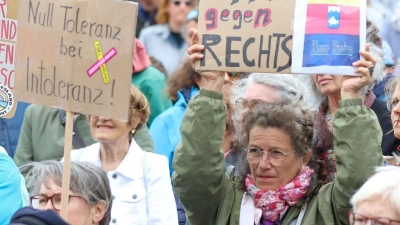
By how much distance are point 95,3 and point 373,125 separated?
137 cm

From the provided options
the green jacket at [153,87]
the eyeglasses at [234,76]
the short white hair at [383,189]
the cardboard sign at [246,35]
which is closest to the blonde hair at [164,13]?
the green jacket at [153,87]

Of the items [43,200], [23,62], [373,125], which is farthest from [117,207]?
[373,125]

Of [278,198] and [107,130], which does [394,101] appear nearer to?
[278,198]

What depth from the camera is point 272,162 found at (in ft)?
Answer: 15.1

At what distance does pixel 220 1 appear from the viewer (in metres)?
4.71

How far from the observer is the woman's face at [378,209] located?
384cm

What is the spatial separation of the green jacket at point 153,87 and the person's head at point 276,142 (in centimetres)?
308

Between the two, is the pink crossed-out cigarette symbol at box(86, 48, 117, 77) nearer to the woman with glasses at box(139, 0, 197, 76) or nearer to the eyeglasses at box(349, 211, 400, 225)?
the eyeglasses at box(349, 211, 400, 225)

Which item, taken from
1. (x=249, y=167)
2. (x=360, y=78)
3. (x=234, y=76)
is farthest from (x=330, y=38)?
(x=234, y=76)

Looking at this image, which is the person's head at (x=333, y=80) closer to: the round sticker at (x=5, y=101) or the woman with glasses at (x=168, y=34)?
the round sticker at (x=5, y=101)

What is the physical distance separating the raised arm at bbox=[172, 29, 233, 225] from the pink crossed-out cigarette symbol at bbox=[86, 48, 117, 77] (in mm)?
428

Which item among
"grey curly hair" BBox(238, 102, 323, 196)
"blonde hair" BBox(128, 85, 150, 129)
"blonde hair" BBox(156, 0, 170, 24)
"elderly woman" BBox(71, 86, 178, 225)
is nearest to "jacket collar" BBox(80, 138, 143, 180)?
"elderly woman" BBox(71, 86, 178, 225)

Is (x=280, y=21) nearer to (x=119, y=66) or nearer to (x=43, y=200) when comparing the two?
(x=119, y=66)

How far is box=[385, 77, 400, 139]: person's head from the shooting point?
15.9 ft
